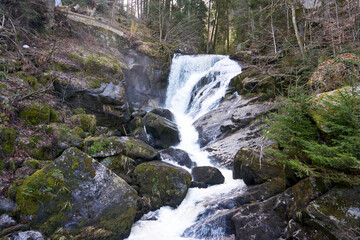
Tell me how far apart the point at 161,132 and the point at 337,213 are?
856 cm

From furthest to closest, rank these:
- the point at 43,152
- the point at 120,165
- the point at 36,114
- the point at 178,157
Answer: the point at 178,157 < the point at 120,165 < the point at 36,114 < the point at 43,152

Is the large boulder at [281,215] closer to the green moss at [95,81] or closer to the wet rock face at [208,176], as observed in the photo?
the wet rock face at [208,176]

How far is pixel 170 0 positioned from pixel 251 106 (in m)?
19.6

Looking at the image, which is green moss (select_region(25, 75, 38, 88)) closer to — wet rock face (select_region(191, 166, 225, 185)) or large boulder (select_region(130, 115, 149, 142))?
large boulder (select_region(130, 115, 149, 142))

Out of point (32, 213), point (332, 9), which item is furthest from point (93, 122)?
point (332, 9)

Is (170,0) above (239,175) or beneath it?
above

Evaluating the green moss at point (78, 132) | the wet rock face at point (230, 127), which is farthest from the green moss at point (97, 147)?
the wet rock face at point (230, 127)

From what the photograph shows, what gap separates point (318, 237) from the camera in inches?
153

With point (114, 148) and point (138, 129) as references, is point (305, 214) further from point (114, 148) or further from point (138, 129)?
point (138, 129)

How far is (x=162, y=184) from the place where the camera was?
22.2ft

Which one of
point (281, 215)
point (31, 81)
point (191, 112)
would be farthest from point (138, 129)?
point (281, 215)

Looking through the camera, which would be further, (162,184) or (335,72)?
(162,184)

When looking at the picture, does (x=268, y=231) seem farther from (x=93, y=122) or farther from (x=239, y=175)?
(x=93, y=122)

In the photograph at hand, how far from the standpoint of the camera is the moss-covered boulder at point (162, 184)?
A: 6.66 metres
